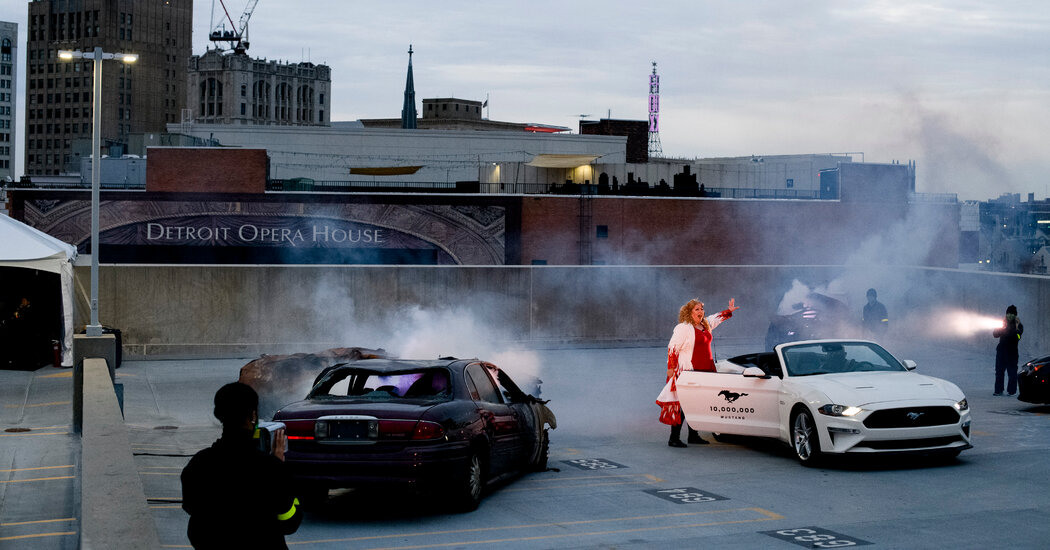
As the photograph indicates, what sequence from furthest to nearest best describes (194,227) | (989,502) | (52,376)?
1. (194,227)
2. (52,376)
3. (989,502)

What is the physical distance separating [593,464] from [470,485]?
10.3ft

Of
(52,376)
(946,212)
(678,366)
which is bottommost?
(52,376)

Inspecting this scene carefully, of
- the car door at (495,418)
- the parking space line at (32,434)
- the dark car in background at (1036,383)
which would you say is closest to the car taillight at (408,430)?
the car door at (495,418)

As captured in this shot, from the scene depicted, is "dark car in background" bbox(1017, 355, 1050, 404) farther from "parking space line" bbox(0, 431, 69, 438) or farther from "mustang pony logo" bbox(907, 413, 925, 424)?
"parking space line" bbox(0, 431, 69, 438)

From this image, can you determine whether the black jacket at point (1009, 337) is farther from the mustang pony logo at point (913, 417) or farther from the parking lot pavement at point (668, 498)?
the mustang pony logo at point (913, 417)

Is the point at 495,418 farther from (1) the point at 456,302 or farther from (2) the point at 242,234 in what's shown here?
(2) the point at 242,234

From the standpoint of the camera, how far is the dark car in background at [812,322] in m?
25.7

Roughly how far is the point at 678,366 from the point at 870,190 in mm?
43710

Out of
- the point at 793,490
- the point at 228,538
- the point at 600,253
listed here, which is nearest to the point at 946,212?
the point at 600,253

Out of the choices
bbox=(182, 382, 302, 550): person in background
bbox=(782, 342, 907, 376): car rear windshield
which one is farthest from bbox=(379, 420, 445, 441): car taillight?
bbox=(782, 342, 907, 376): car rear windshield

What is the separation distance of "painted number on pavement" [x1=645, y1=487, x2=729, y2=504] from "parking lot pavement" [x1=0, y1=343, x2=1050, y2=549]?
19 mm

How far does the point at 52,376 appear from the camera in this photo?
23312 millimetres

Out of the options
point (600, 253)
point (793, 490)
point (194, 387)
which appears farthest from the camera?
point (600, 253)

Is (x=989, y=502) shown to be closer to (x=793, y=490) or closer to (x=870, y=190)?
(x=793, y=490)
